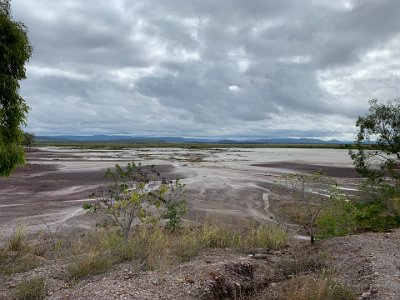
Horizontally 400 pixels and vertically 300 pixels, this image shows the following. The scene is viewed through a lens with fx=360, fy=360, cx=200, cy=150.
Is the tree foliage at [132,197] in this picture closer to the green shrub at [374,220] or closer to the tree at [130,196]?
the tree at [130,196]

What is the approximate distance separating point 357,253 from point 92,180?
28958 mm

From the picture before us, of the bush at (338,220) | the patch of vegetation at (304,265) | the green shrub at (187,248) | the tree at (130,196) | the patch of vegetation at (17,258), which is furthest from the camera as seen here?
the bush at (338,220)

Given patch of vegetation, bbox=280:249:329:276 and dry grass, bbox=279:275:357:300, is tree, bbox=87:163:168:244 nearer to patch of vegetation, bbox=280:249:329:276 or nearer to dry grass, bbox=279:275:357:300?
patch of vegetation, bbox=280:249:329:276

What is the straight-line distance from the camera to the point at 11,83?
26.7ft

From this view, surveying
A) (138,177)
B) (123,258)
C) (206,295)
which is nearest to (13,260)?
(123,258)

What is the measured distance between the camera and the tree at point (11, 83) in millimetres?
8055

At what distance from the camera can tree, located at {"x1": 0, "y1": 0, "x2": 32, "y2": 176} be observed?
26.4 ft

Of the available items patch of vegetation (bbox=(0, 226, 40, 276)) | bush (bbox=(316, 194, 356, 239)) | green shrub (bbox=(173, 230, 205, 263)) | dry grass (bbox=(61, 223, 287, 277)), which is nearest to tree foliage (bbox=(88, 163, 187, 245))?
dry grass (bbox=(61, 223, 287, 277))

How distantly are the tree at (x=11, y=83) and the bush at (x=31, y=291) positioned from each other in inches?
120

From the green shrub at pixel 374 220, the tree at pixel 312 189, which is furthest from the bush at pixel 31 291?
the green shrub at pixel 374 220

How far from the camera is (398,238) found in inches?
410

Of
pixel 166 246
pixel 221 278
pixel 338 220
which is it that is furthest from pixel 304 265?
pixel 338 220

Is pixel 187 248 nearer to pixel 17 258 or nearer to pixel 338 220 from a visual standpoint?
pixel 17 258

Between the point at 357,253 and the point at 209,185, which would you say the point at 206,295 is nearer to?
the point at 357,253
